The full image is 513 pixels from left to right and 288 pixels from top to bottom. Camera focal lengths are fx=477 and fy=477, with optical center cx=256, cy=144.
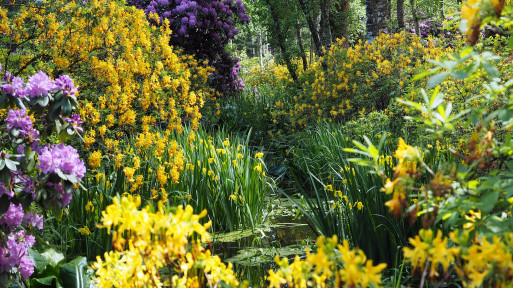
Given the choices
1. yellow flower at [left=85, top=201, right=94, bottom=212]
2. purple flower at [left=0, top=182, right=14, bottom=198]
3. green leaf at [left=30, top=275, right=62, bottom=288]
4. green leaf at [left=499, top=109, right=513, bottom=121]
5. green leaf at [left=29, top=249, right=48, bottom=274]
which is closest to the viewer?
green leaf at [left=499, top=109, right=513, bottom=121]

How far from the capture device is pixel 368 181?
3.51 m

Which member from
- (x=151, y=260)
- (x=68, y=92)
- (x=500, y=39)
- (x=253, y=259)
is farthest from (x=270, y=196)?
(x=151, y=260)

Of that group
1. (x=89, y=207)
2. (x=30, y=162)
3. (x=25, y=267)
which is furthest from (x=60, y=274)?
(x=30, y=162)

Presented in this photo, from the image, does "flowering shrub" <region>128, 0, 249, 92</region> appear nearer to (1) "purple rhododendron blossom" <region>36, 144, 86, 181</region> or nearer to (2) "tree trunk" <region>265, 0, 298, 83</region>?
(2) "tree trunk" <region>265, 0, 298, 83</region>

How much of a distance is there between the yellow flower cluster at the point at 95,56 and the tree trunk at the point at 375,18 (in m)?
4.53

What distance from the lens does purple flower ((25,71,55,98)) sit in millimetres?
2426

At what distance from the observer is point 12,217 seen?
2543mm

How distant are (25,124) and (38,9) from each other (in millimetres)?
2398

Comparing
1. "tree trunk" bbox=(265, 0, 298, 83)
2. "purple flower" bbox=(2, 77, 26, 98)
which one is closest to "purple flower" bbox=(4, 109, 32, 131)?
"purple flower" bbox=(2, 77, 26, 98)

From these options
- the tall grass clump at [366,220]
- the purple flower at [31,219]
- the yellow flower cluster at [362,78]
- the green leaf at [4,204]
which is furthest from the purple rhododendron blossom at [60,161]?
the yellow flower cluster at [362,78]

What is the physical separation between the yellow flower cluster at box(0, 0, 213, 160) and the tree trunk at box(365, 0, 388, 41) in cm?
453

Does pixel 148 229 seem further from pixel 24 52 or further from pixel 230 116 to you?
pixel 230 116

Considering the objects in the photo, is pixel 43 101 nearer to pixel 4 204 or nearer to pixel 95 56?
pixel 4 204

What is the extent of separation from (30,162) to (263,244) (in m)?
2.51
